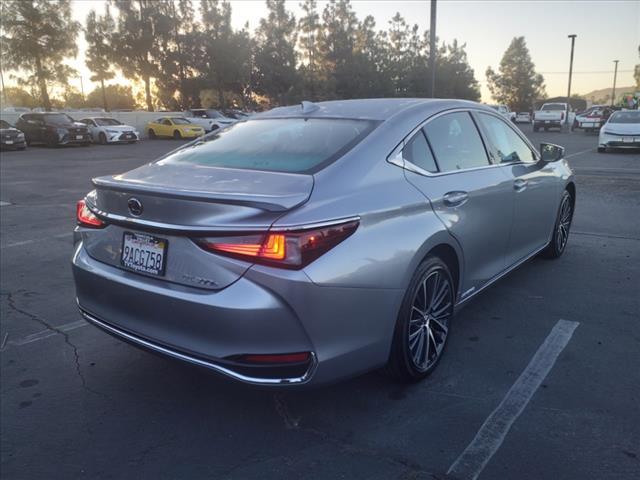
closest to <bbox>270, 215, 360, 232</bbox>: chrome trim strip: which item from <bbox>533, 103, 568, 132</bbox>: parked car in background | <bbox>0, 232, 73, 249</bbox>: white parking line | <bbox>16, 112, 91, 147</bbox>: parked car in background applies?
<bbox>0, 232, 73, 249</bbox>: white parking line

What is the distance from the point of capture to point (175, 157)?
3.52 m

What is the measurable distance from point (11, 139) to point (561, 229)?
25646mm

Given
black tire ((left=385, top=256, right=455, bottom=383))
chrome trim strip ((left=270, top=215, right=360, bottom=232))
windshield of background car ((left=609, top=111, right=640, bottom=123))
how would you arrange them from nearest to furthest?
chrome trim strip ((left=270, top=215, right=360, bottom=232)) → black tire ((left=385, top=256, right=455, bottom=383)) → windshield of background car ((left=609, top=111, right=640, bottom=123))

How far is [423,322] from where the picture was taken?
319 cm

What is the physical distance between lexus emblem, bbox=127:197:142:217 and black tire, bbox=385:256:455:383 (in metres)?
1.44

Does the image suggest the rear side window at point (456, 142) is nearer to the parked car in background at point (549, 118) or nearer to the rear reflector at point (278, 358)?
the rear reflector at point (278, 358)

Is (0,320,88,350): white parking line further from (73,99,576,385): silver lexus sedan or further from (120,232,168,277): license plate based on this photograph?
(120,232,168,277): license plate

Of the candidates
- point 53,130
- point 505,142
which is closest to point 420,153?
point 505,142

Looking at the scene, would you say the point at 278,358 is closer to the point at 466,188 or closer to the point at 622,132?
the point at 466,188

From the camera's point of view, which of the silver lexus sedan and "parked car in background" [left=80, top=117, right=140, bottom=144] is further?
Answer: "parked car in background" [left=80, top=117, right=140, bottom=144]

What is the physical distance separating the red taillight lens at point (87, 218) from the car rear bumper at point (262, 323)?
1.09 feet

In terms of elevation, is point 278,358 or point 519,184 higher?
point 519,184

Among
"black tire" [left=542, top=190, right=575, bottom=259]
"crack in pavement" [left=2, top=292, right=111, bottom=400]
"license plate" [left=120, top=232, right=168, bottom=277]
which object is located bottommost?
"crack in pavement" [left=2, top=292, right=111, bottom=400]

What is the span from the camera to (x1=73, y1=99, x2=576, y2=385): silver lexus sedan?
238cm
